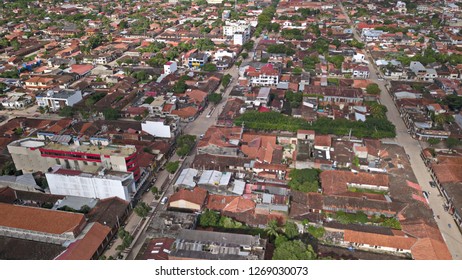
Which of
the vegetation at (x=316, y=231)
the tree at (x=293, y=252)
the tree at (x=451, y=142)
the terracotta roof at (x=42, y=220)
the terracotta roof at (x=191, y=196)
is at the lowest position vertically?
the tree at (x=451, y=142)

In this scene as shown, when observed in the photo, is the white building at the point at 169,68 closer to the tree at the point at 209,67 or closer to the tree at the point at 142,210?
the tree at the point at 209,67

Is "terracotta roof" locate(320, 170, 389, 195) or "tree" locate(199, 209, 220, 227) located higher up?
"tree" locate(199, 209, 220, 227)

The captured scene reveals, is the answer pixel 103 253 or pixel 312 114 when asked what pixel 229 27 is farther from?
pixel 103 253

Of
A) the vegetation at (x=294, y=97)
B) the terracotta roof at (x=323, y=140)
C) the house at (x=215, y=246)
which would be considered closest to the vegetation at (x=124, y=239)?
the house at (x=215, y=246)

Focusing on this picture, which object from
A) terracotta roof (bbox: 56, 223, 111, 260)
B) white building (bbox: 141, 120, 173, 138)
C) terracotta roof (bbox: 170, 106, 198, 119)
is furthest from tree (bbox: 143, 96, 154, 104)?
terracotta roof (bbox: 56, 223, 111, 260)

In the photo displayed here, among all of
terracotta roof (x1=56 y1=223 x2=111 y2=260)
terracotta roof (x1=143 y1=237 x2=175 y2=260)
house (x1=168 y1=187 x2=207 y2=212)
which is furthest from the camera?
house (x1=168 y1=187 x2=207 y2=212)

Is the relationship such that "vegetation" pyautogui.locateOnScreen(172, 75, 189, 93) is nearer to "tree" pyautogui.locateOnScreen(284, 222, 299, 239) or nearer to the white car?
the white car

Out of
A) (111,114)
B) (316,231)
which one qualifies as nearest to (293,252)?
(316,231)
